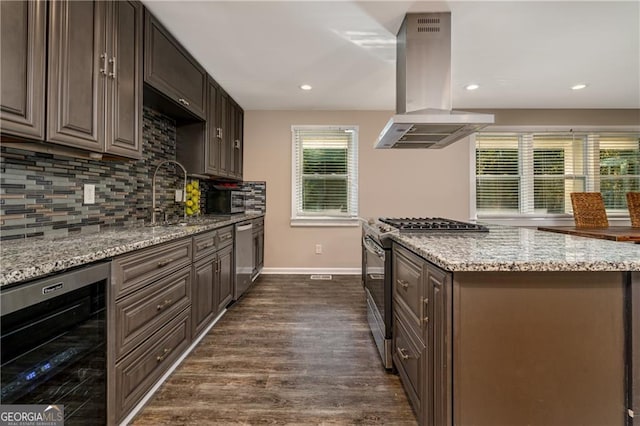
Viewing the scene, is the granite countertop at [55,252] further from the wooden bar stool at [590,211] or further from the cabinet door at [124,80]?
the wooden bar stool at [590,211]

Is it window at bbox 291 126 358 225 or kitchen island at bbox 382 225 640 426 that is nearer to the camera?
kitchen island at bbox 382 225 640 426

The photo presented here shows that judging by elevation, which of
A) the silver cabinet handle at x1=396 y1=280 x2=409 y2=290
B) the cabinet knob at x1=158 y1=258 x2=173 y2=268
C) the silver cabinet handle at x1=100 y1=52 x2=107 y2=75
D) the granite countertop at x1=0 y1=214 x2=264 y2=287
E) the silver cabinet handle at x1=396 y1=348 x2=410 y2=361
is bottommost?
the silver cabinet handle at x1=396 y1=348 x2=410 y2=361

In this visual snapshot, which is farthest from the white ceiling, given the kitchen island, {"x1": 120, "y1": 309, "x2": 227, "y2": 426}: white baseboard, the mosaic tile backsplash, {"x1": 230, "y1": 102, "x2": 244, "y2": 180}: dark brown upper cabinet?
{"x1": 120, "y1": 309, "x2": 227, "y2": 426}: white baseboard

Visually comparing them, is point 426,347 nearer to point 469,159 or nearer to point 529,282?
point 529,282

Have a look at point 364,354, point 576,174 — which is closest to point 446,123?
point 364,354

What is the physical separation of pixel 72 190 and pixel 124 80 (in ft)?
2.36

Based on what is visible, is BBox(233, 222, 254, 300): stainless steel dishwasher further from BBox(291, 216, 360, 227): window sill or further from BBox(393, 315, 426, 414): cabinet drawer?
BBox(393, 315, 426, 414): cabinet drawer

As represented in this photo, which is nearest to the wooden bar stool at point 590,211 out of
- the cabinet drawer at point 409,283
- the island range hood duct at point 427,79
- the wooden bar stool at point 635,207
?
the wooden bar stool at point 635,207

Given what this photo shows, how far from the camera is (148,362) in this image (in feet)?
4.88

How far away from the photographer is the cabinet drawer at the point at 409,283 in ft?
4.19

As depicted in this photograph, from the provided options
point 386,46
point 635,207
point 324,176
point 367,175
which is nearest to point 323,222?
point 324,176

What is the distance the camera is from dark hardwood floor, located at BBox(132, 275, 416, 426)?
146 cm

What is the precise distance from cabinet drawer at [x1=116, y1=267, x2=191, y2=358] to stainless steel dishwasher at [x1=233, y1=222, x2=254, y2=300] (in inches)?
39.6

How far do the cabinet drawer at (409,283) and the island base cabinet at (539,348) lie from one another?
0.88 feet
